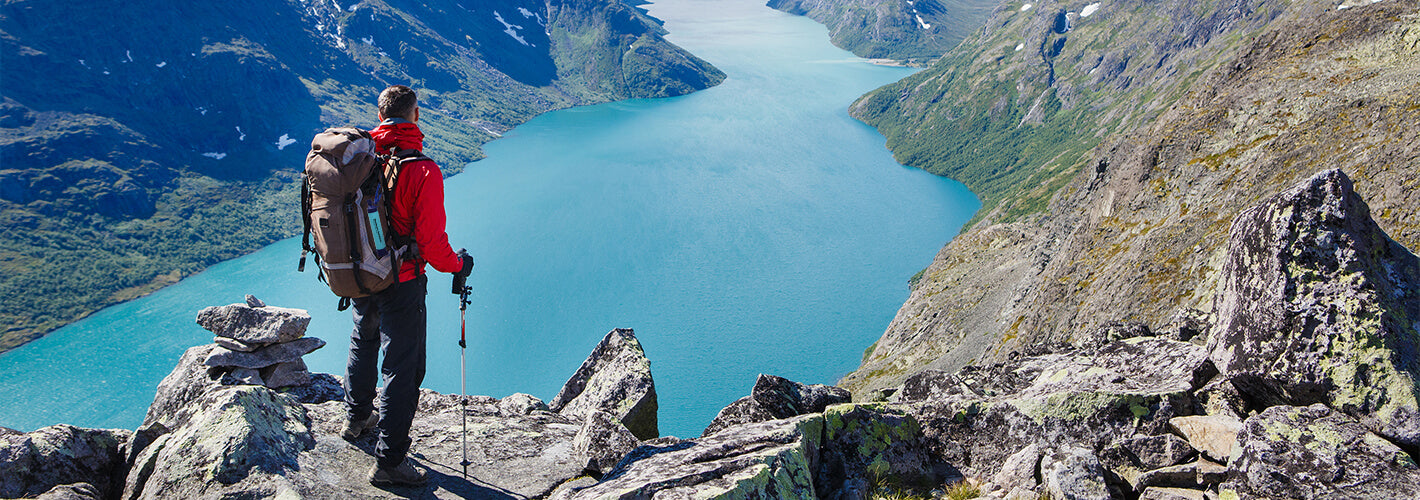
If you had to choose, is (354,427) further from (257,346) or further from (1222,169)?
(1222,169)

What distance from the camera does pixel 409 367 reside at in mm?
7023

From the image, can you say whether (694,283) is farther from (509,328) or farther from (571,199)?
(571,199)

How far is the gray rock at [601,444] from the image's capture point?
26.5 ft

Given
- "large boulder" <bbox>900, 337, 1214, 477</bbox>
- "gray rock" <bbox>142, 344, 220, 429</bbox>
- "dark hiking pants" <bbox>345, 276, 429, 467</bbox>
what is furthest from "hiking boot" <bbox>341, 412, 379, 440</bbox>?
"large boulder" <bbox>900, 337, 1214, 477</bbox>

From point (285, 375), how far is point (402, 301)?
5019 millimetres

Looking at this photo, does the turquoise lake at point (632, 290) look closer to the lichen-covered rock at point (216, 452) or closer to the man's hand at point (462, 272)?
the man's hand at point (462, 272)

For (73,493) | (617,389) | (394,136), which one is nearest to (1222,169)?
(617,389)

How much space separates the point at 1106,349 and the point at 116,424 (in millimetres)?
108760

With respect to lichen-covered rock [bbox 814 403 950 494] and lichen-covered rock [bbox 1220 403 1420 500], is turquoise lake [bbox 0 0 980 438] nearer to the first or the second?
lichen-covered rock [bbox 814 403 950 494]

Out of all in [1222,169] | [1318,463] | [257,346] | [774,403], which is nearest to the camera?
[1318,463]

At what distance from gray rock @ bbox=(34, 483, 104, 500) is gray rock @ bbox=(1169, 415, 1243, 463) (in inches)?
398

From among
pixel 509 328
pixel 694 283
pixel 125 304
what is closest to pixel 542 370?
pixel 509 328

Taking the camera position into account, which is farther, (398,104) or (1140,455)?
(398,104)

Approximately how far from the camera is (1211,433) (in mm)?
6344
